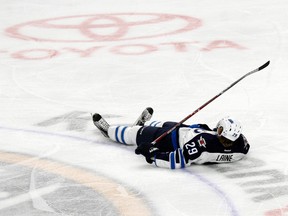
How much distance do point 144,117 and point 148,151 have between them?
109 centimetres

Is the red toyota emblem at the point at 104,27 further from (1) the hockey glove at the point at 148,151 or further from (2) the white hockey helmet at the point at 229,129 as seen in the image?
(2) the white hockey helmet at the point at 229,129

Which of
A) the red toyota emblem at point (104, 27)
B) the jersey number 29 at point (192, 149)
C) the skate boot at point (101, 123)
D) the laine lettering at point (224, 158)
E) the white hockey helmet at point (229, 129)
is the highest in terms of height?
the white hockey helmet at point (229, 129)

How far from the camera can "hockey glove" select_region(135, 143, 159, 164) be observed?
21.1 feet

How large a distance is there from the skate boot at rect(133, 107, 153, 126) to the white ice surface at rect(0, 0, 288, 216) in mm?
360

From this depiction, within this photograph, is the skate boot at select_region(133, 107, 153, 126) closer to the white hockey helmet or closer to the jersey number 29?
the jersey number 29

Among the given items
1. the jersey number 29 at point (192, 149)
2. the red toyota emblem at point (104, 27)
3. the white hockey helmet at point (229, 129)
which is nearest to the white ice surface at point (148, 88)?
the red toyota emblem at point (104, 27)

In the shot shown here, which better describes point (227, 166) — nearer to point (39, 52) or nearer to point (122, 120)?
point (122, 120)

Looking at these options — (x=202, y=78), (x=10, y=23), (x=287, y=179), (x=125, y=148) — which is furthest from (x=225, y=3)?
(x=287, y=179)

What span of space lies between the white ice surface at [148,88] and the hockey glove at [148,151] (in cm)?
10

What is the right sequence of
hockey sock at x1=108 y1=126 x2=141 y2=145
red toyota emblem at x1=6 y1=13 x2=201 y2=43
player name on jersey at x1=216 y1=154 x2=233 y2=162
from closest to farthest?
player name on jersey at x1=216 y1=154 x2=233 y2=162 → hockey sock at x1=108 y1=126 x2=141 y2=145 → red toyota emblem at x1=6 y1=13 x2=201 y2=43

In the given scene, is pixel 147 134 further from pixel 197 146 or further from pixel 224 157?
pixel 224 157

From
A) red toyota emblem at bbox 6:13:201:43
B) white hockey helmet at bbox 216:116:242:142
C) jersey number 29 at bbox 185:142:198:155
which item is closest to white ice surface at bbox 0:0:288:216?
red toyota emblem at bbox 6:13:201:43

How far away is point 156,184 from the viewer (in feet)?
19.9

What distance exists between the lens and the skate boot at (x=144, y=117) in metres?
7.43
